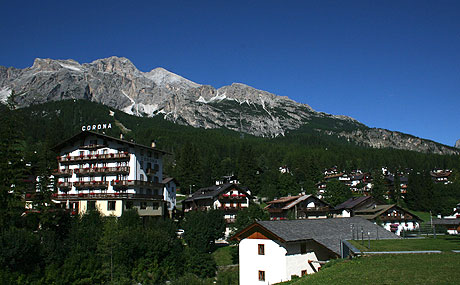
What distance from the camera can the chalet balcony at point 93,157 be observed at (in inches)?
2515

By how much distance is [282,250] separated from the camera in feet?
101

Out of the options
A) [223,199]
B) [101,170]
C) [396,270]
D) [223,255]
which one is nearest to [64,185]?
[101,170]

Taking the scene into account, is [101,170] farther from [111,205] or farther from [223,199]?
[223,199]

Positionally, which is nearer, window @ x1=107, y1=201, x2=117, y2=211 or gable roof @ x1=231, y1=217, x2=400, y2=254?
gable roof @ x1=231, y1=217, x2=400, y2=254

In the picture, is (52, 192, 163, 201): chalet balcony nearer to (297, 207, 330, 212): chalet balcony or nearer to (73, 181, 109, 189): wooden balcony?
(73, 181, 109, 189): wooden balcony

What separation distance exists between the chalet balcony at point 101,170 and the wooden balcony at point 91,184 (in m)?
1.73

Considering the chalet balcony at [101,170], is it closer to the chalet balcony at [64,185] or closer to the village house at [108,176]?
the village house at [108,176]

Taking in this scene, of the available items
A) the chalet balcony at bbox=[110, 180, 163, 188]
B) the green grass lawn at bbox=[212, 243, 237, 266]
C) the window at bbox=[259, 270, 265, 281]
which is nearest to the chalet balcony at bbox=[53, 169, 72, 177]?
the chalet balcony at bbox=[110, 180, 163, 188]

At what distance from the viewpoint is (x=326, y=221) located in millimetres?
39438

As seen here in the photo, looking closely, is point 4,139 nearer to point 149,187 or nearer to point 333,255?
point 149,187

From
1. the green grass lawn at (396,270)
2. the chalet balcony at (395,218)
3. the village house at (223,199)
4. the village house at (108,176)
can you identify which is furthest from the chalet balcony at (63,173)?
the chalet balcony at (395,218)

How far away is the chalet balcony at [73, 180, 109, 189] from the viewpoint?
63.3m

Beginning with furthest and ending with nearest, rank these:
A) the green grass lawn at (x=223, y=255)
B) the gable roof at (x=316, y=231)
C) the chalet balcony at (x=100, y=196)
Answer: the chalet balcony at (x=100, y=196), the green grass lawn at (x=223, y=255), the gable roof at (x=316, y=231)

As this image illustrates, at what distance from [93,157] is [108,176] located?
187 inches
